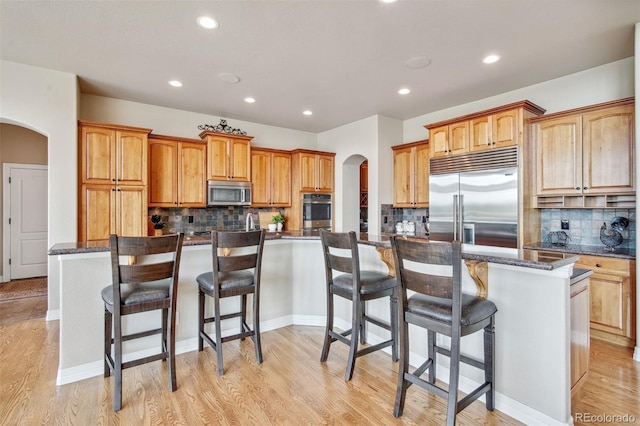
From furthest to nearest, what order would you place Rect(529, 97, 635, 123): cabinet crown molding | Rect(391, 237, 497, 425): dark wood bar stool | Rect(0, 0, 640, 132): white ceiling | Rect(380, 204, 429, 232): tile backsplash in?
Rect(380, 204, 429, 232): tile backsplash → Rect(529, 97, 635, 123): cabinet crown molding → Rect(0, 0, 640, 132): white ceiling → Rect(391, 237, 497, 425): dark wood bar stool

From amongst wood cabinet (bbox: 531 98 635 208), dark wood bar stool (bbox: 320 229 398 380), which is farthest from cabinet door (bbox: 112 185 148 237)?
wood cabinet (bbox: 531 98 635 208)

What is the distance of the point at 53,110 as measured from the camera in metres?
3.73

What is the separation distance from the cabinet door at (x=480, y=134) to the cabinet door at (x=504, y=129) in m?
0.05

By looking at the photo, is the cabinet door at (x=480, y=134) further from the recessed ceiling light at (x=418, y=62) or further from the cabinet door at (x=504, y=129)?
the recessed ceiling light at (x=418, y=62)

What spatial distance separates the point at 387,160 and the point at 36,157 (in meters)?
6.44

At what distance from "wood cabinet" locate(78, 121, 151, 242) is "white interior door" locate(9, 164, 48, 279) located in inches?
115

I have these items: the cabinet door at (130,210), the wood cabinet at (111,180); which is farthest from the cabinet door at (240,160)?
the cabinet door at (130,210)

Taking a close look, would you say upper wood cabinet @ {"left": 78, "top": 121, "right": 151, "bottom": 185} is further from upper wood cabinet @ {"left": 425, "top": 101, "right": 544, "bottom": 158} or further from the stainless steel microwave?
upper wood cabinet @ {"left": 425, "top": 101, "right": 544, "bottom": 158}

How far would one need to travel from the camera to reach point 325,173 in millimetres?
6160

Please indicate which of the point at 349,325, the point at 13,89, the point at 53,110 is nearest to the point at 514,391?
the point at 349,325

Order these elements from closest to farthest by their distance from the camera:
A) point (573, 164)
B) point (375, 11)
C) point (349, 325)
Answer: point (375, 11), point (349, 325), point (573, 164)

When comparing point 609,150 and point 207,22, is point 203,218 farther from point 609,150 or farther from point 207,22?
point 609,150

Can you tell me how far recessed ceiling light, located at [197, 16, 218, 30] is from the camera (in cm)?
265

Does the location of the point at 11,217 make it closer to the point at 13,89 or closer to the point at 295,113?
the point at 13,89
